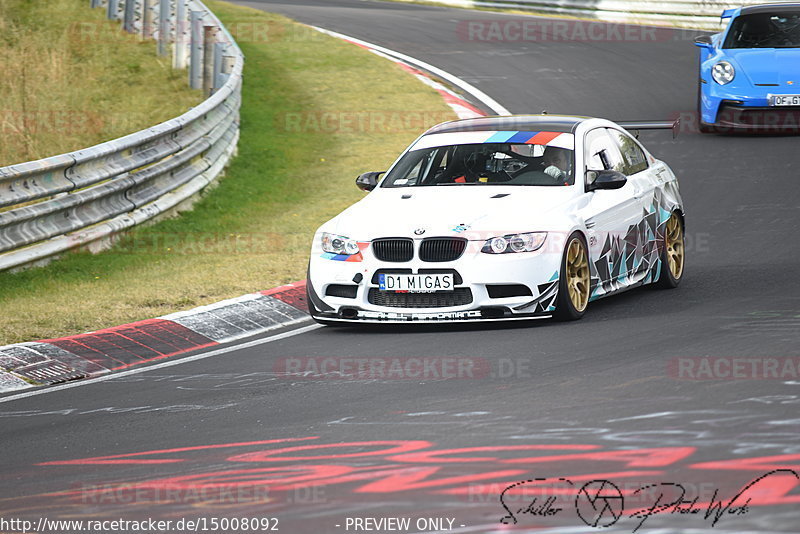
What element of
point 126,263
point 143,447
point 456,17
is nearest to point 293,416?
point 143,447

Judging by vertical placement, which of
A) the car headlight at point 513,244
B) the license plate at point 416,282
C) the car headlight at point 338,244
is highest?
the car headlight at point 513,244

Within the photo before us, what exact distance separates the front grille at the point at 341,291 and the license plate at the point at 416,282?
0.78 ft

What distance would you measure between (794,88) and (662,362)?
10134 millimetres

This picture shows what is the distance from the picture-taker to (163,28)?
20.1m

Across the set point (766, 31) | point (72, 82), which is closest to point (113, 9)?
point (72, 82)

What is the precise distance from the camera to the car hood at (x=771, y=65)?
55.8 feet

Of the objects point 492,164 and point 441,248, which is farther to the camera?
point 492,164

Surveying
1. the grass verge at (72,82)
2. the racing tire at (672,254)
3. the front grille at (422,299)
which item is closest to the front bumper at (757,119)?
the racing tire at (672,254)

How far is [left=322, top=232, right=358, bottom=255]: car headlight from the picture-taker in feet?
31.6

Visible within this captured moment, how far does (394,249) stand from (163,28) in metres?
11.7

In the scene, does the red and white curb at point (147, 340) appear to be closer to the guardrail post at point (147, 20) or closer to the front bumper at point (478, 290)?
the front bumper at point (478, 290)

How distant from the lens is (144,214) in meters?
13.5
